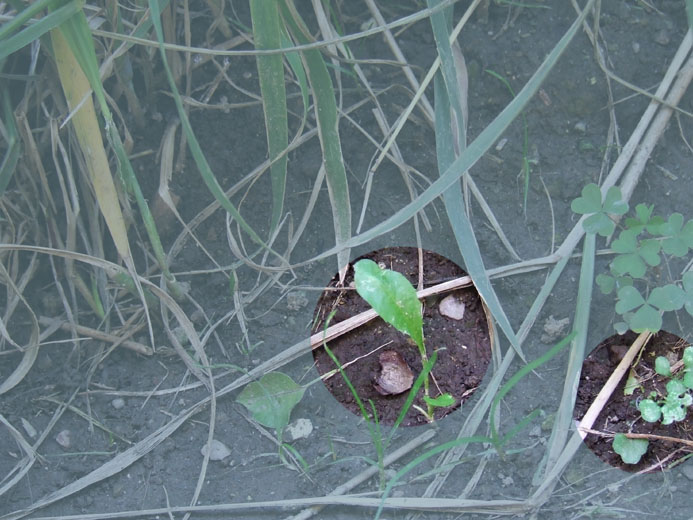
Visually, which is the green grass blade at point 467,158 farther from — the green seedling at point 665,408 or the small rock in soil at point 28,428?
the small rock in soil at point 28,428

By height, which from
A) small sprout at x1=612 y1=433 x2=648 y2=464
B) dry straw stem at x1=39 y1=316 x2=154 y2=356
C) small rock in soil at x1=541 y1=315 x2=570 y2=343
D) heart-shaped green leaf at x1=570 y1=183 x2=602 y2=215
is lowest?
small sprout at x1=612 y1=433 x2=648 y2=464

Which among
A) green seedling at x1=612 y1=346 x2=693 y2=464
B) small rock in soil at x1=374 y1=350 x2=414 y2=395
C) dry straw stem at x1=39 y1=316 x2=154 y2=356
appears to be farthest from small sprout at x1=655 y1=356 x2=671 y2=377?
dry straw stem at x1=39 y1=316 x2=154 y2=356

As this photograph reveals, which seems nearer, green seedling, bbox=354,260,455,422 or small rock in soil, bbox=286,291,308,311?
green seedling, bbox=354,260,455,422

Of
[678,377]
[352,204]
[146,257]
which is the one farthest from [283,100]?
[678,377]

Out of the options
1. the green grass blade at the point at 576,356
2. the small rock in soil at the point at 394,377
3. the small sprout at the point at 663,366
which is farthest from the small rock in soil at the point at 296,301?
the small sprout at the point at 663,366

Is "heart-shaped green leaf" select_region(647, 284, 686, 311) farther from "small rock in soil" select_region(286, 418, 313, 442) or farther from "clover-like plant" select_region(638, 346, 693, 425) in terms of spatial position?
"small rock in soil" select_region(286, 418, 313, 442)

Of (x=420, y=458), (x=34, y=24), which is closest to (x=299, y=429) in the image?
Answer: (x=420, y=458)
